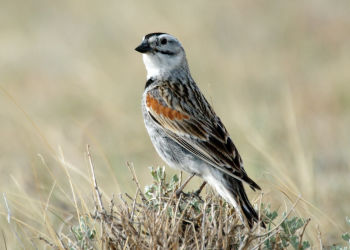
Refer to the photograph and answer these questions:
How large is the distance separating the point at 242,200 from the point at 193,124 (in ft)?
3.21

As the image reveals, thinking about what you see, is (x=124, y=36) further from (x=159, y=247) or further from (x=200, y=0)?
(x=159, y=247)

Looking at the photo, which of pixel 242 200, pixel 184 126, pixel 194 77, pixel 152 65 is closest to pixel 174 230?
pixel 242 200

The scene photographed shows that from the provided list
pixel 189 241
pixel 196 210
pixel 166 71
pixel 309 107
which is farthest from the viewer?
pixel 309 107

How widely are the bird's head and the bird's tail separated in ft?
4.41

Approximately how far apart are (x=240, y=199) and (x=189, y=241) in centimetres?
60

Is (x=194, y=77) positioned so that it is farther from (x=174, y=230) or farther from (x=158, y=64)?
(x=174, y=230)

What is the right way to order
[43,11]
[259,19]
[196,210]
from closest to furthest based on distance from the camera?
[196,210] < [259,19] < [43,11]

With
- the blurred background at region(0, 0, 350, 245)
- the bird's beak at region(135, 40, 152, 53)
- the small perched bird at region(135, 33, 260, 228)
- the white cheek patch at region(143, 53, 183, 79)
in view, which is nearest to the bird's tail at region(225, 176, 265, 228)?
the small perched bird at region(135, 33, 260, 228)

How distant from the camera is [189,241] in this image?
14.2 ft

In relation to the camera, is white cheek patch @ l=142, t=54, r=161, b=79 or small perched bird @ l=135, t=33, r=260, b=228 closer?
small perched bird @ l=135, t=33, r=260, b=228

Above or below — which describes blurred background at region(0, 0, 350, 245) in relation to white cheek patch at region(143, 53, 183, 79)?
above

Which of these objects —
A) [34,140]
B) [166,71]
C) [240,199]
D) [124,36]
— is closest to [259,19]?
[124,36]

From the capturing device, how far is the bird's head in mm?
6137

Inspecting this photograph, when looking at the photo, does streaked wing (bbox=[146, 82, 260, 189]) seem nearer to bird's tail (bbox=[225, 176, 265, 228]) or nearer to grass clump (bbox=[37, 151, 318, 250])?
bird's tail (bbox=[225, 176, 265, 228])
